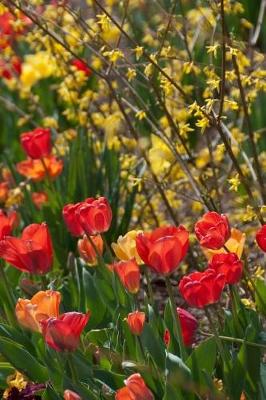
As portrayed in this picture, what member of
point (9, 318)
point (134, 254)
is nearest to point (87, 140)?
point (9, 318)

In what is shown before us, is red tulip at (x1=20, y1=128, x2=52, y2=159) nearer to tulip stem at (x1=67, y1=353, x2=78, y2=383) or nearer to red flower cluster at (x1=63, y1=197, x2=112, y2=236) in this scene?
red flower cluster at (x1=63, y1=197, x2=112, y2=236)

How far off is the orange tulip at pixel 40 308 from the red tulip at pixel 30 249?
0.50ft

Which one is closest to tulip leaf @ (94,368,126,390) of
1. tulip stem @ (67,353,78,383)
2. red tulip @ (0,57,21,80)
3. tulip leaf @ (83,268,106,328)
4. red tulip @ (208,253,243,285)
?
tulip stem @ (67,353,78,383)

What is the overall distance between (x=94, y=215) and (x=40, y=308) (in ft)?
0.88

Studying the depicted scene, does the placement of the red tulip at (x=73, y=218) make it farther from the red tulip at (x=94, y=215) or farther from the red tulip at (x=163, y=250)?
the red tulip at (x=163, y=250)

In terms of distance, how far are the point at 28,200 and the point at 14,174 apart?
43cm

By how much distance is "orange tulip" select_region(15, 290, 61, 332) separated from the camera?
6.59ft

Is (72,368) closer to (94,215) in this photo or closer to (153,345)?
(153,345)

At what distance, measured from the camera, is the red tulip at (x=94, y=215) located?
2156 mm

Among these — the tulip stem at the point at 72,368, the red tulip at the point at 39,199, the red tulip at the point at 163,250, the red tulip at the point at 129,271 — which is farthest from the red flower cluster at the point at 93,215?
the red tulip at the point at 39,199

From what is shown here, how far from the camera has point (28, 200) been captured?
3.59m

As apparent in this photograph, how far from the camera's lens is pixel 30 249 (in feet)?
7.09

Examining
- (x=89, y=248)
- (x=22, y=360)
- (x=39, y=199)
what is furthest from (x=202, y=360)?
(x=39, y=199)

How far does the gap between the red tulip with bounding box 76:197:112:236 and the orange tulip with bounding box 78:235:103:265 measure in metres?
0.20
